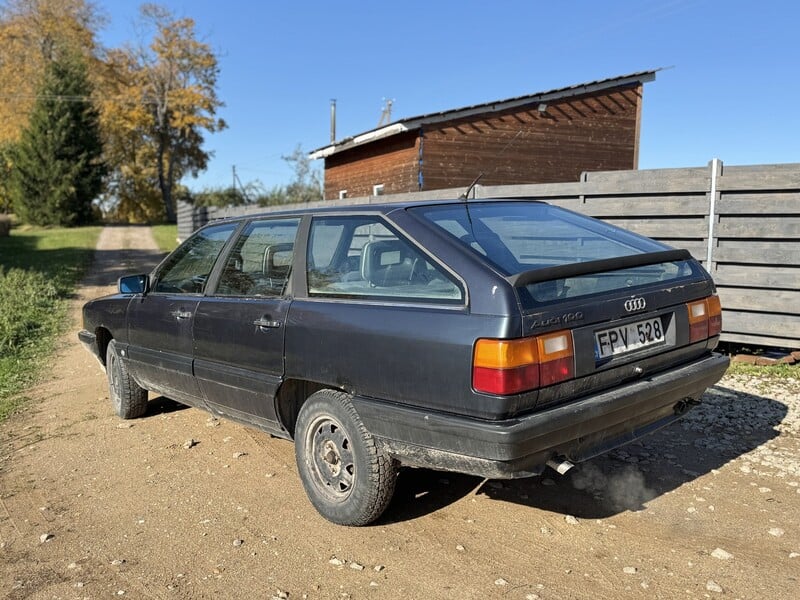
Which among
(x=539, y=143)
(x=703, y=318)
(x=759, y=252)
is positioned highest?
(x=539, y=143)

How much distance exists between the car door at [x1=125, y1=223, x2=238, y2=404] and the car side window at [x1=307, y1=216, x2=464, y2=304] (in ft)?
3.36

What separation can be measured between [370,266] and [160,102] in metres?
46.3

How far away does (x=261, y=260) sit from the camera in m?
4.03

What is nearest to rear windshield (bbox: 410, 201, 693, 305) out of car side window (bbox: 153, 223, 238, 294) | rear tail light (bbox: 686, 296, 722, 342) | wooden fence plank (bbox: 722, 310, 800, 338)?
rear tail light (bbox: 686, 296, 722, 342)

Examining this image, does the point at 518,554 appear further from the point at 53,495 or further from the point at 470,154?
the point at 470,154

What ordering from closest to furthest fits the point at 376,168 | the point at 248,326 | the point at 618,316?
the point at 618,316 < the point at 248,326 < the point at 376,168

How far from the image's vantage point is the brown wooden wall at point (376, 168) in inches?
651

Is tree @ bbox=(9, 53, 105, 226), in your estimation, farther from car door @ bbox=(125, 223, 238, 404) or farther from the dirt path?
the dirt path

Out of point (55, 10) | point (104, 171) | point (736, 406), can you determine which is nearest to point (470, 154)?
point (736, 406)

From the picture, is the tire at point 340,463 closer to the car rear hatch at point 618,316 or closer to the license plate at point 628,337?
the car rear hatch at point 618,316

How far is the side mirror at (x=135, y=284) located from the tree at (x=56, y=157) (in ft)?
115

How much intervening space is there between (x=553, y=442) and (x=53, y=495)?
118 inches

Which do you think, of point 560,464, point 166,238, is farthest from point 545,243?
point 166,238

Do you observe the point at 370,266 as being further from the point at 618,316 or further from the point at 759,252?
the point at 759,252
